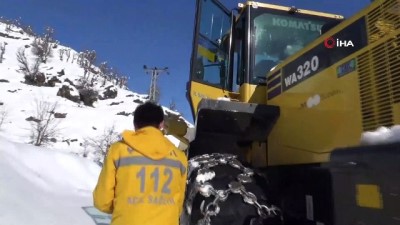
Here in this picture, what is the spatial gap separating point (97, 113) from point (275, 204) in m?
57.2

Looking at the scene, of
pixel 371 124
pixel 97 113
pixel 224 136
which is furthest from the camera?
pixel 97 113

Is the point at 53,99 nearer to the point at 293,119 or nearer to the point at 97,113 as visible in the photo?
the point at 97,113

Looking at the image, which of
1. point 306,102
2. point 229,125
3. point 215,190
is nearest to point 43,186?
point 229,125

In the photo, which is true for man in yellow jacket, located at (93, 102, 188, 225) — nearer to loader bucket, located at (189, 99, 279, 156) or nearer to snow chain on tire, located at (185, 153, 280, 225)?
snow chain on tire, located at (185, 153, 280, 225)

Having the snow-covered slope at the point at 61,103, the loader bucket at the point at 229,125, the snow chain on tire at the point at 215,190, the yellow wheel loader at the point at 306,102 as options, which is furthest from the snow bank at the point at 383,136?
the snow-covered slope at the point at 61,103

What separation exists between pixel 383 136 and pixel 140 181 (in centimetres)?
131

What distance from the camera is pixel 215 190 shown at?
9.24 ft

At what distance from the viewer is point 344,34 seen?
2471mm

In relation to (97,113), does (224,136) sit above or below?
below

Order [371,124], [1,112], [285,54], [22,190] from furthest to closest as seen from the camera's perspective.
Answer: [1,112]
[22,190]
[285,54]
[371,124]

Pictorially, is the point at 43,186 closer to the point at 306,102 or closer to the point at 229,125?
the point at 229,125

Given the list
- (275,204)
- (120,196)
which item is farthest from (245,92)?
(120,196)

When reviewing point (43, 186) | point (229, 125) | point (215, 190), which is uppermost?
point (229, 125)

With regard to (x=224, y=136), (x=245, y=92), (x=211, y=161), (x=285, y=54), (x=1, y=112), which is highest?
(x=1, y=112)
